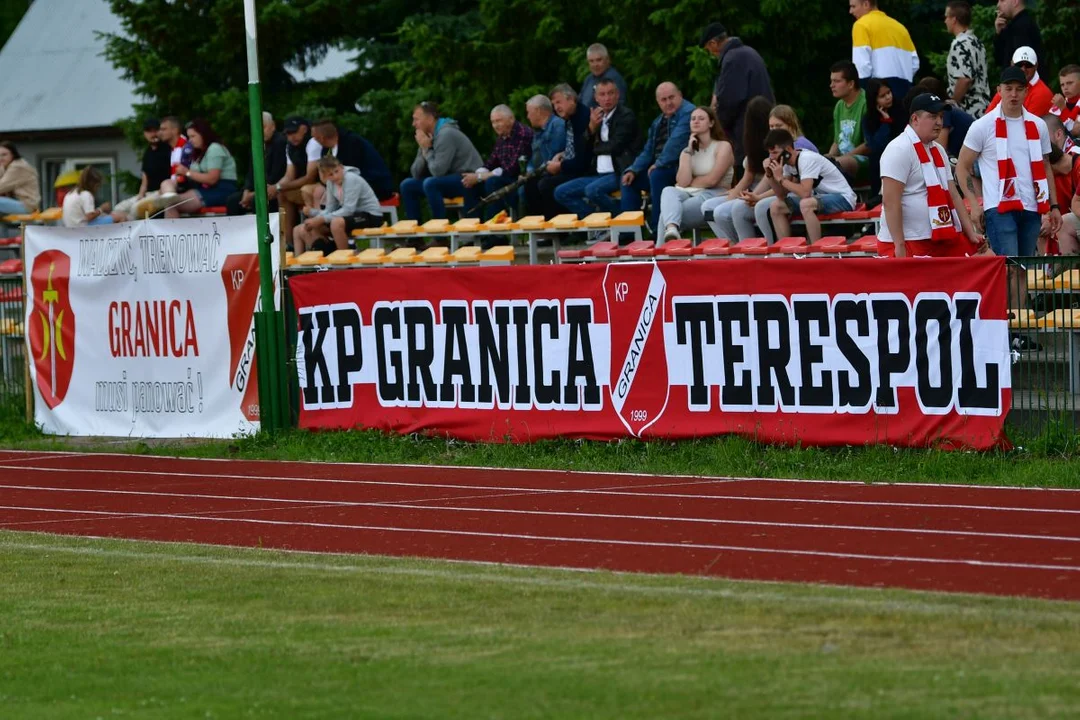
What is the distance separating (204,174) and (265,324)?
6.74 m

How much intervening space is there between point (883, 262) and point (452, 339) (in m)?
4.09

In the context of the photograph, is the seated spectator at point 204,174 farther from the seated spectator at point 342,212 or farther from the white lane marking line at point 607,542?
the white lane marking line at point 607,542

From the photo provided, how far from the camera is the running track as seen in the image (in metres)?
8.89

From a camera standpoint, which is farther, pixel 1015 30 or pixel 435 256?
pixel 435 256

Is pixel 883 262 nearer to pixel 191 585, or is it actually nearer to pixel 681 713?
pixel 191 585

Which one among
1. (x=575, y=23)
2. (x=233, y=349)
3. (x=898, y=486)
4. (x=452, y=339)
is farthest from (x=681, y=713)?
(x=575, y=23)

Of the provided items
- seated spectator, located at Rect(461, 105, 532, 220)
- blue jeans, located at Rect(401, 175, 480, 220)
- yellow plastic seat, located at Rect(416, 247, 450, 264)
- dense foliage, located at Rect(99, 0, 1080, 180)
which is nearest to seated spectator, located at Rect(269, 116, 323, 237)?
blue jeans, located at Rect(401, 175, 480, 220)

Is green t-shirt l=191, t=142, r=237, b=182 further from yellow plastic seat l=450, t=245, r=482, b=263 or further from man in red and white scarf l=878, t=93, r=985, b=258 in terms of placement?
man in red and white scarf l=878, t=93, r=985, b=258

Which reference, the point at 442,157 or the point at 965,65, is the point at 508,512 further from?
the point at 442,157

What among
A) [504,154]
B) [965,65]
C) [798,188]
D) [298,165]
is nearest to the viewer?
[798,188]

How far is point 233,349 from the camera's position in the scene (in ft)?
55.3

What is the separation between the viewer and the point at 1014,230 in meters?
14.0

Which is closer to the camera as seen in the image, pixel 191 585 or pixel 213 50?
pixel 191 585

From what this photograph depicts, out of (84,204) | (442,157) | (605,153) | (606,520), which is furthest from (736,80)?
(84,204)
